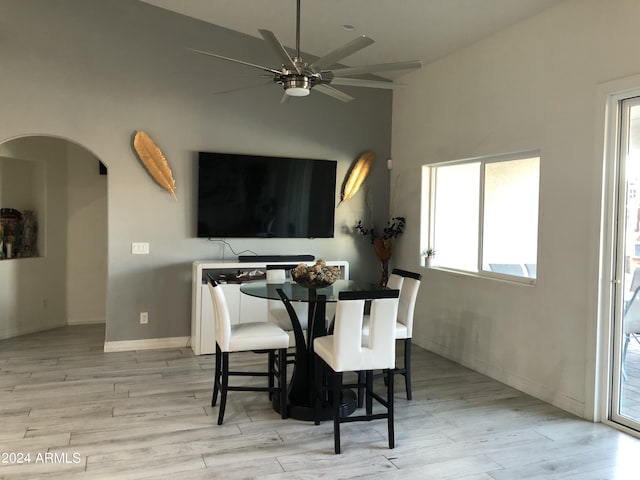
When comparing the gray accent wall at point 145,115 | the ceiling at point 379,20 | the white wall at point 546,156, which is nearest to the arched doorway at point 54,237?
the gray accent wall at point 145,115

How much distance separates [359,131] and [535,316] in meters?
3.10

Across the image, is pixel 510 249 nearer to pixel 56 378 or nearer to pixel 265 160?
pixel 265 160

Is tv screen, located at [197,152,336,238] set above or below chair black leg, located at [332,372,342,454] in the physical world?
above

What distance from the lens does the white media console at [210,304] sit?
208 inches

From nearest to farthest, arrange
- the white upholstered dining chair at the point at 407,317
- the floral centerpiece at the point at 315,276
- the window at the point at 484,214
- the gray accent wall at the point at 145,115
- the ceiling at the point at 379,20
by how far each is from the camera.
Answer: the floral centerpiece at the point at 315,276 → the white upholstered dining chair at the point at 407,317 → the ceiling at the point at 379,20 → the window at the point at 484,214 → the gray accent wall at the point at 145,115

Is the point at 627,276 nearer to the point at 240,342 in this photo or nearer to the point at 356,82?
the point at 356,82

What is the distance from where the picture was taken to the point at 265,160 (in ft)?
18.9

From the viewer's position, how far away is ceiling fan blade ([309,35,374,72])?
2920 millimetres

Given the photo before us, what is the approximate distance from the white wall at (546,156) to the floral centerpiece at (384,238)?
901 millimetres

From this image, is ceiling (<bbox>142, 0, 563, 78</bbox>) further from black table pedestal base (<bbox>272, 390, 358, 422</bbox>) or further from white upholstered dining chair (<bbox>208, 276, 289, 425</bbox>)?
black table pedestal base (<bbox>272, 390, 358, 422</bbox>)

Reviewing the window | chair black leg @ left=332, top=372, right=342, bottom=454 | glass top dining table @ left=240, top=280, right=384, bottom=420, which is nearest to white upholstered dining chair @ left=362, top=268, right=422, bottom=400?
glass top dining table @ left=240, top=280, right=384, bottom=420

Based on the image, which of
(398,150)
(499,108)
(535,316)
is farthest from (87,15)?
(535,316)

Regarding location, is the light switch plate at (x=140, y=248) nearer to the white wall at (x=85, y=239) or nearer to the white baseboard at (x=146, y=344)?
the white baseboard at (x=146, y=344)

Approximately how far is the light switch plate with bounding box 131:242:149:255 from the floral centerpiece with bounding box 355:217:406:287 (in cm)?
246
